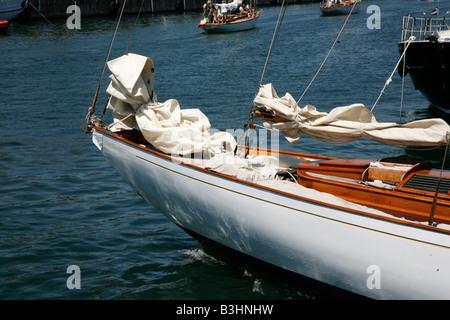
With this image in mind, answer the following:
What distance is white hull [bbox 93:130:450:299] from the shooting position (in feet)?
18.4

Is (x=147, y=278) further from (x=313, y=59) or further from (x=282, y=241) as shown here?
(x=313, y=59)

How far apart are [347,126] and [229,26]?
3639cm

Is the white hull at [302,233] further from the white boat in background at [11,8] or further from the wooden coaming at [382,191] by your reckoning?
the white boat in background at [11,8]

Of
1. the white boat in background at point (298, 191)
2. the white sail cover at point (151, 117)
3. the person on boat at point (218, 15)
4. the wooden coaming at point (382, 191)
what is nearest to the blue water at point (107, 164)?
the white boat in background at point (298, 191)

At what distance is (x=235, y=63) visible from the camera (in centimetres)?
2878

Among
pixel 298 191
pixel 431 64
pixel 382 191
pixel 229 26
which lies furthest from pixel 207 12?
pixel 382 191

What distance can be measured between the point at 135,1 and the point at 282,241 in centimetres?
5398

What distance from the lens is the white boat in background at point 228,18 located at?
136 ft

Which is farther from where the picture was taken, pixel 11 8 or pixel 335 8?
pixel 11 8

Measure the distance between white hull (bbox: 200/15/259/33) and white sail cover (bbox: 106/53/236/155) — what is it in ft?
111

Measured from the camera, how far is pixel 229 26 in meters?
41.8

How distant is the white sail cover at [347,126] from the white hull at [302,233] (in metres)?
1.30

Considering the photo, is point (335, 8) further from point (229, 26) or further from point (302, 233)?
point (302, 233)
